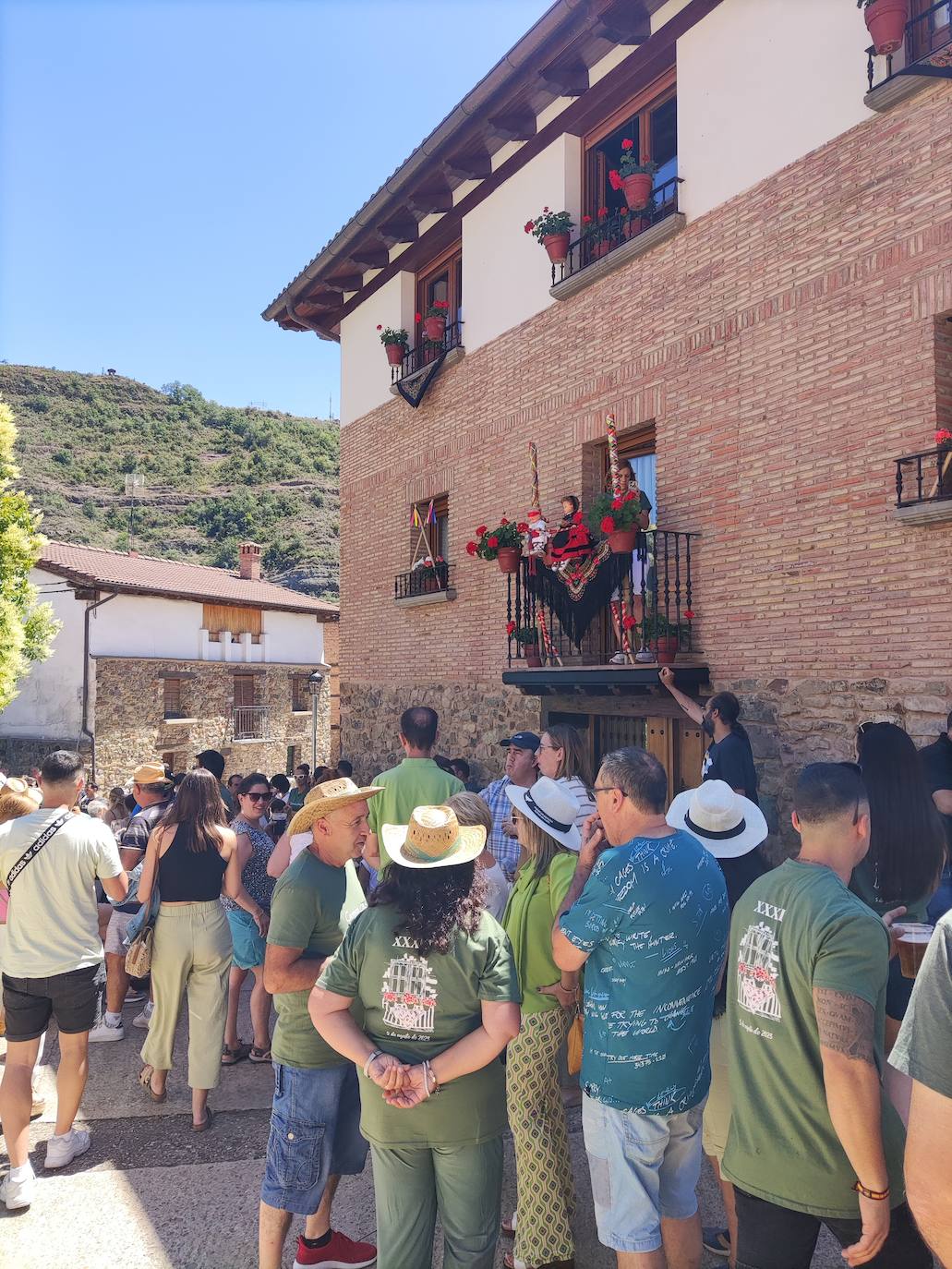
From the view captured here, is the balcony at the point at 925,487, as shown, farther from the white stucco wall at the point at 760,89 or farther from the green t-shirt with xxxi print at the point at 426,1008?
the green t-shirt with xxxi print at the point at 426,1008

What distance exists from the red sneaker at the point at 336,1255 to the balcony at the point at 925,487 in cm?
517

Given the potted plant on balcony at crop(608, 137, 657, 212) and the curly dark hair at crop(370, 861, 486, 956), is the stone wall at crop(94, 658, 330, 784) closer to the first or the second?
the potted plant on balcony at crop(608, 137, 657, 212)

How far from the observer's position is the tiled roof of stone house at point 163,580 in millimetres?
23402

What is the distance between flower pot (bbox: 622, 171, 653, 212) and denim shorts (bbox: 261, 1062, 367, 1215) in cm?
794

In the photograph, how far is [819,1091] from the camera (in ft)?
7.19

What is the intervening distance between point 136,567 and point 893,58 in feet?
84.1

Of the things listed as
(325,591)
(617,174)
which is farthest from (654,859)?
(325,591)

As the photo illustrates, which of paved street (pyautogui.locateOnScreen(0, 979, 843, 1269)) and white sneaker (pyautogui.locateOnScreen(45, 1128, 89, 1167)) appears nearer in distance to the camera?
paved street (pyautogui.locateOnScreen(0, 979, 843, 1269))

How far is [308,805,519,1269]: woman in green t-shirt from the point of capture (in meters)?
2.47

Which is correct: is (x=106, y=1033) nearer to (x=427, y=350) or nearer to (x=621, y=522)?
(x=621, y=522)

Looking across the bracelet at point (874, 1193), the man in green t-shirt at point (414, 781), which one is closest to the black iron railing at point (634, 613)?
the man in green t-shirt at point (414, 781)

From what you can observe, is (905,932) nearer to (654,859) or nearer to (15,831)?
(654,859)

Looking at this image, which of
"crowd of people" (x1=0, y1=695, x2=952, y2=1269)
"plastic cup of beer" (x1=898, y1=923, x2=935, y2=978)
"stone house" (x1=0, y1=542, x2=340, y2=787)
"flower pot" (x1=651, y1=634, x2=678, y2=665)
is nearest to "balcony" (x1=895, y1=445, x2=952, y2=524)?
"flower pot" (x1=651, y1=634, x2=678, y2=665)

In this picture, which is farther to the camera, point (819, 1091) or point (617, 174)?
point (617, 174)
